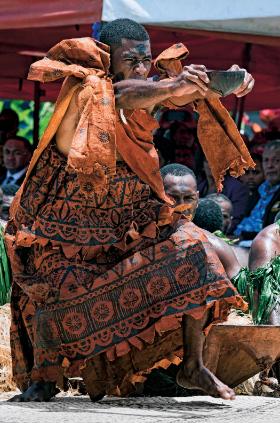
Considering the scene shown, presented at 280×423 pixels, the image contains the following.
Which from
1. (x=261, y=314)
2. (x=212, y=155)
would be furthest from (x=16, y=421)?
(x=261, y=314)

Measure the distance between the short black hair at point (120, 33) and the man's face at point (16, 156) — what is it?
22.5 ft

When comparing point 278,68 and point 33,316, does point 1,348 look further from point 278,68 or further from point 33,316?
point 278,68

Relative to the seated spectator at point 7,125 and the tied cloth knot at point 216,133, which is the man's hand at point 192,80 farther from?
the seated spectator at point 7,125

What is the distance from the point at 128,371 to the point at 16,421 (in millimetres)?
1088

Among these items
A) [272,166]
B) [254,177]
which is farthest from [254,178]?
[272,166]

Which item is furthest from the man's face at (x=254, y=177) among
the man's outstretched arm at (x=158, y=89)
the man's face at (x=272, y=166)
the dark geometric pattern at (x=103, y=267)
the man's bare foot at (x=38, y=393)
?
the man's outstretched arm at (x=158, y=89)

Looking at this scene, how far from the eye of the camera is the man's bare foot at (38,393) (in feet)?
19.4

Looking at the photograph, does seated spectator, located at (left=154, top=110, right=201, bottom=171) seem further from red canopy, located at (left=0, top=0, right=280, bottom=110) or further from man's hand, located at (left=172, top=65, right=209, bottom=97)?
man's hand, located at (left=172, top=65, right=209, bottom=97)

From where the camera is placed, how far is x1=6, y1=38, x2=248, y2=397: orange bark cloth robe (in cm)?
577

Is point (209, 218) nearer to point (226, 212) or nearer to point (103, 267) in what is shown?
point (226, 212)

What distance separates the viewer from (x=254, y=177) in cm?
Answer: 1216

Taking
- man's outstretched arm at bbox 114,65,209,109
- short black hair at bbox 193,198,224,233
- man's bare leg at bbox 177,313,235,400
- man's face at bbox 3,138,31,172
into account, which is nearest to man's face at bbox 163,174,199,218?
short black hair at bbox 193,198,224,233

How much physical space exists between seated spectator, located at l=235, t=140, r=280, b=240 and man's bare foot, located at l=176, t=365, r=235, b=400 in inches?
191

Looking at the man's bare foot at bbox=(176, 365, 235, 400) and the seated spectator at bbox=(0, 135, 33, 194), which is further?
the seated spectator at bbox=(0, 135, 33, 194)
